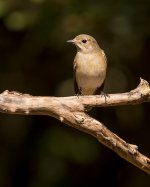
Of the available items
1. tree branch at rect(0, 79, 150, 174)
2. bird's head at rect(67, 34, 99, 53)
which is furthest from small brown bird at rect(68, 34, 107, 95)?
tree branch at rect(0, 79, 150, 174)

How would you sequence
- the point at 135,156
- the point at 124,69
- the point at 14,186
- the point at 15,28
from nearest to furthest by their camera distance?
1. the point at 135,156
2. the point at 15,28
3. the point at 124,69
4. the point at 14,186

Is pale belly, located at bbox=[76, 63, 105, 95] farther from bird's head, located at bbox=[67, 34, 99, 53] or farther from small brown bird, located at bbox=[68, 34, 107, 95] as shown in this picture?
bird's head, located at bbox=[67, 34, 99, 53]

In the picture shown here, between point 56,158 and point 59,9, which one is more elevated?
point 59,9

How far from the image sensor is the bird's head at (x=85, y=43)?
5676mm

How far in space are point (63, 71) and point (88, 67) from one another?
3.68ft

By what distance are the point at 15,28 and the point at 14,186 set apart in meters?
1.78

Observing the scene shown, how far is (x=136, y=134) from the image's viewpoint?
685 cm

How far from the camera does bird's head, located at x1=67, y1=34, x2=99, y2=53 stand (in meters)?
5.68

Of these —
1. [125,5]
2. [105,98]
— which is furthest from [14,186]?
[105,98]

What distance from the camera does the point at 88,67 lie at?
18.4 feet

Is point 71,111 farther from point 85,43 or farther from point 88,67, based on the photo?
point 85,43

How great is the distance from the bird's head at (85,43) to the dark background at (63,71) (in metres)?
0.55

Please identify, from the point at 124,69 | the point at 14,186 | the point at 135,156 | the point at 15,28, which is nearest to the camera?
the point at 135,156

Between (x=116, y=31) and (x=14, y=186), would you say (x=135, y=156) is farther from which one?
(x=14, y=186)
